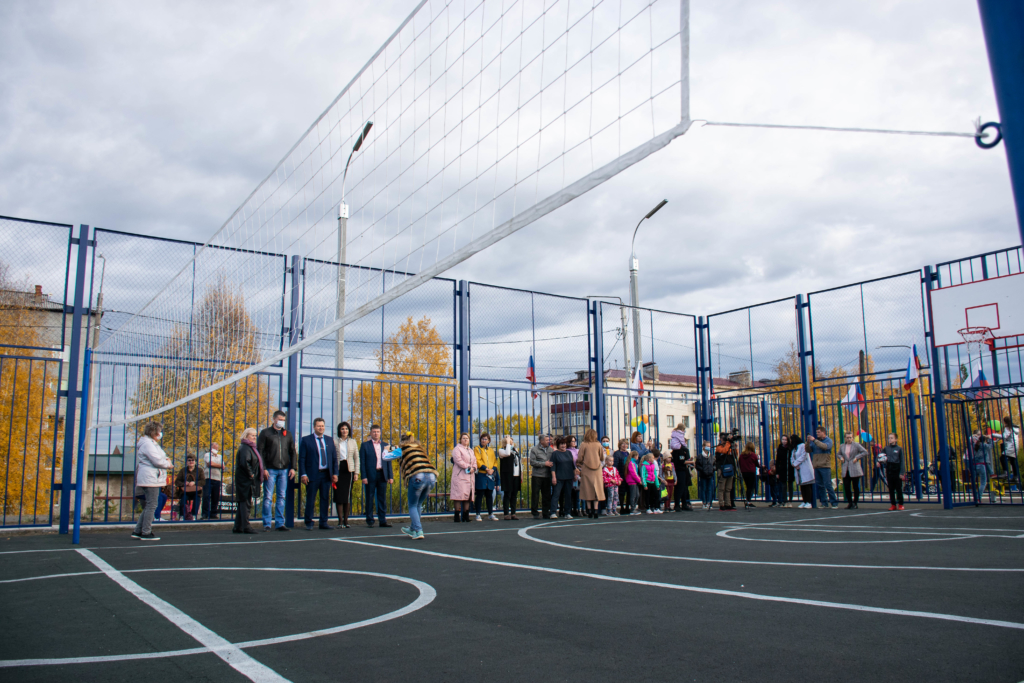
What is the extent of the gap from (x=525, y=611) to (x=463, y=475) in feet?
30.3

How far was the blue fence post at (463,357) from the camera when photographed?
16.0 m

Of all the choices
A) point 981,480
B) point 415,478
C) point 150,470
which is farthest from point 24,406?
point 981,480

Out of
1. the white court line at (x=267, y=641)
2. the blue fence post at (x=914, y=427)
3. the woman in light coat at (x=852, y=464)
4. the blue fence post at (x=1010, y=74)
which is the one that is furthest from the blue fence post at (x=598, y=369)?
the blue fence post at (x=1010, y=74)

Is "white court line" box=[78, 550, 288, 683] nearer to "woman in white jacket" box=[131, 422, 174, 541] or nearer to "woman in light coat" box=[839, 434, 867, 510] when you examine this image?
"woman in white jacket" box=[131, 422, 174, 541]

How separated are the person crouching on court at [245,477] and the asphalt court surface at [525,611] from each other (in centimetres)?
261

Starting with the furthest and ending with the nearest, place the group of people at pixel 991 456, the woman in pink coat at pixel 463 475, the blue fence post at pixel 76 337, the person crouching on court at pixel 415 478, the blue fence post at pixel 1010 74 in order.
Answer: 1. the group of people at pixel 991 456
2. the woman in pink coat at pixel 463 475
3. the blue fence post at pixel 76 337
4. the person crouching on court at pixel 415 478
5. the blue fence post at pixel 1010 74

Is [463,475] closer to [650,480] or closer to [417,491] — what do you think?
[417,491]

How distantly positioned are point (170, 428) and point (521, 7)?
12283mm

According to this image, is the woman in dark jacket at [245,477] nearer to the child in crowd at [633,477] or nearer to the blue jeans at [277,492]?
the blue jeans at [277,492]

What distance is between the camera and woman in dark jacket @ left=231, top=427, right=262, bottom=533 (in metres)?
12.3

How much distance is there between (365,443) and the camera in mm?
13727

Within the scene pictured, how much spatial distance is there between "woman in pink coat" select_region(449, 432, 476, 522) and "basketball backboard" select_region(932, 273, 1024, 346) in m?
10.6

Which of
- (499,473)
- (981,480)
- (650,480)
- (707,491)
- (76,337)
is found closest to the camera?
(76,337)

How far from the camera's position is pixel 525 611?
5180 millimetres
